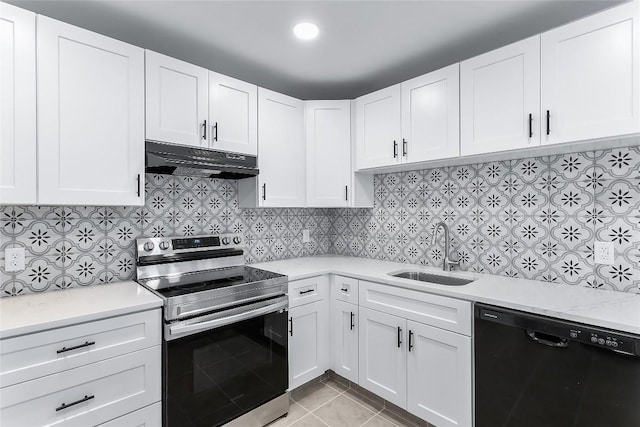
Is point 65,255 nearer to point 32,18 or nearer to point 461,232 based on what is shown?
point 32,18

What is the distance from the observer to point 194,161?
6.38ft

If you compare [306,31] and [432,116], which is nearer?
[306,31]

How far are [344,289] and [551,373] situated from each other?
1.28m

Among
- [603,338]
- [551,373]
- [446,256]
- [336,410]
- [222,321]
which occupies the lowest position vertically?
[336,410]

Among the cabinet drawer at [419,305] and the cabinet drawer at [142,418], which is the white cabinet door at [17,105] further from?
the cabinet drawer at [419,305]

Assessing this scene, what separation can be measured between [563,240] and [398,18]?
5.39ft

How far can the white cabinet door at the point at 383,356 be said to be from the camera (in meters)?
1.99

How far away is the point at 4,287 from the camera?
64.0 inches

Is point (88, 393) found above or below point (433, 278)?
below

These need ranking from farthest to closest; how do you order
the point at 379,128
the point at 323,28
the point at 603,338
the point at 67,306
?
the point at 379,128 < the point at 323,28 < the point at 67,306 < the point at 603,338

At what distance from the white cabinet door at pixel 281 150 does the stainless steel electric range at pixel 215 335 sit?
621 millimetres

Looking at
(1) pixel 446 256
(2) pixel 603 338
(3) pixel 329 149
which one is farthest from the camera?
(3) pixel 329 149

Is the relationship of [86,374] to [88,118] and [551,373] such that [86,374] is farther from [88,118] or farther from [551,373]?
[551,373]

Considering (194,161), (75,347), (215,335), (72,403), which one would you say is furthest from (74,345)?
(194,161)
